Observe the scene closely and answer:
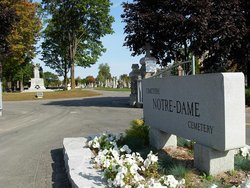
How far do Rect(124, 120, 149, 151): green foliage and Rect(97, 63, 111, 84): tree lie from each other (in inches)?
4296

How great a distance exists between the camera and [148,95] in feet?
24.3

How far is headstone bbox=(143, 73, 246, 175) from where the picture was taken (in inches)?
185

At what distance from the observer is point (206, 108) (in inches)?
200

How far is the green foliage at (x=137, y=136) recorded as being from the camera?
7266mm

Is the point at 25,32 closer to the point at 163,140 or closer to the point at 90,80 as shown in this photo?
the point at 163,140

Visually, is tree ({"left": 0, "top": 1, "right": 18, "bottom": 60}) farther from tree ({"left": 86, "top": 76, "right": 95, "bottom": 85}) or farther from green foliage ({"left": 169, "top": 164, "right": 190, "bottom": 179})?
tree ({"left": 86, "top": 76, "right": 95, "bottom": 85})

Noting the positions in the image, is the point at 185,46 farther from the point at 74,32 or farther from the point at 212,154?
the point at 74,32

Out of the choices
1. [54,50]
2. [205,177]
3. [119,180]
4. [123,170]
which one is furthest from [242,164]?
[54,50]

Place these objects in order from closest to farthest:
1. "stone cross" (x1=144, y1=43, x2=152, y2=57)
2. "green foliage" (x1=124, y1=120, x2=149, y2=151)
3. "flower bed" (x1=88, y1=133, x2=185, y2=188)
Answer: "flower bed" (x1=88, y1=133, x2=185, y2=188)
"green foliage" (x1=124, y1=120, x2=149, y2=151)
"stone cross" (x1=144, y1=43, x2=152, y2=57)

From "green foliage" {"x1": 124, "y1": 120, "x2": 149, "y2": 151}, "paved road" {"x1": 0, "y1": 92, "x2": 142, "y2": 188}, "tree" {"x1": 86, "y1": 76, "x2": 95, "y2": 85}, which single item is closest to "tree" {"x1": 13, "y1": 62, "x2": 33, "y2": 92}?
"tree" {"x1": 86, "y1": 76, "x2": 95, "y2": 85}

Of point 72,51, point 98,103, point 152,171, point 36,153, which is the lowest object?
point 36,153

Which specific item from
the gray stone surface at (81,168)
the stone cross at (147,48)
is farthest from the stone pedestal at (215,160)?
the stone cross at (147,48)

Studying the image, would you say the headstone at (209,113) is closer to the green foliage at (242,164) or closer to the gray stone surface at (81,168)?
the green foliage at (242,164)

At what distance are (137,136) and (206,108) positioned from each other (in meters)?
2.86
